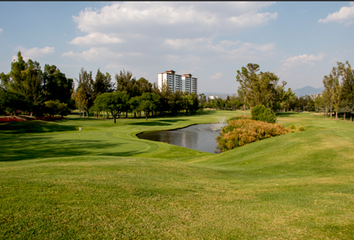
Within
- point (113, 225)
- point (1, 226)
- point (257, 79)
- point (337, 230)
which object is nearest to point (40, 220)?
point (1, 226)

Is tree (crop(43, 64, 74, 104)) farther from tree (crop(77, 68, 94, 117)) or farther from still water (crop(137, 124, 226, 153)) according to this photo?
still water (crop(137, 124, 226, 153))

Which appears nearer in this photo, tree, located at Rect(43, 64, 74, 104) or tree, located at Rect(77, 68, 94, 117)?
tree, located at Rect(43, 64, 74, 104)

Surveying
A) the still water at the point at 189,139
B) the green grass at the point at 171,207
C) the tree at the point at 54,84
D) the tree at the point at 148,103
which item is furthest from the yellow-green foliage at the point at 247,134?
the tree at the point at 54,84

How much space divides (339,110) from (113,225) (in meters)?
69.3

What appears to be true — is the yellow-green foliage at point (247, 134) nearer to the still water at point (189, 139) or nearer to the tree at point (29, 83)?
the still water at point (189, 139)

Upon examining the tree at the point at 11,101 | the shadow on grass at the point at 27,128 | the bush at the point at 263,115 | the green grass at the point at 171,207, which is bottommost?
the shadow on grass at the point at 27,128

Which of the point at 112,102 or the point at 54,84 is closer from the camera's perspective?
the point at 112,102

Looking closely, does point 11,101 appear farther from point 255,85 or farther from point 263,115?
point 255,85

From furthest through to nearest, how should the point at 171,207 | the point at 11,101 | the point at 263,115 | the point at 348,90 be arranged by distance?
the point at 348,90, the point at 11,101, the point at 263,115, the point at 171,207

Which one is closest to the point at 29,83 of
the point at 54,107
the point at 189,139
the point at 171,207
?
the point at 54,107

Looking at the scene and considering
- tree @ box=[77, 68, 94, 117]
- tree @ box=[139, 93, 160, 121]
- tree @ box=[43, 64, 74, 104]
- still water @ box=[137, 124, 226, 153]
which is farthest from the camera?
tree @ box=[77, 68, 94, 117]

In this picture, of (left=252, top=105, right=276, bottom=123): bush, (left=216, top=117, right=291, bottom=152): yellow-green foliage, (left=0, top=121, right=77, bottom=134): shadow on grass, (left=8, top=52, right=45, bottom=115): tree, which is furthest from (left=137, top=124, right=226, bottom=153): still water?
(left=8, top=52, right=45, bottom=115): tree

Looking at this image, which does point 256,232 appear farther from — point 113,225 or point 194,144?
point 194,144

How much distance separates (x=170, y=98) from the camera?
303 feet
